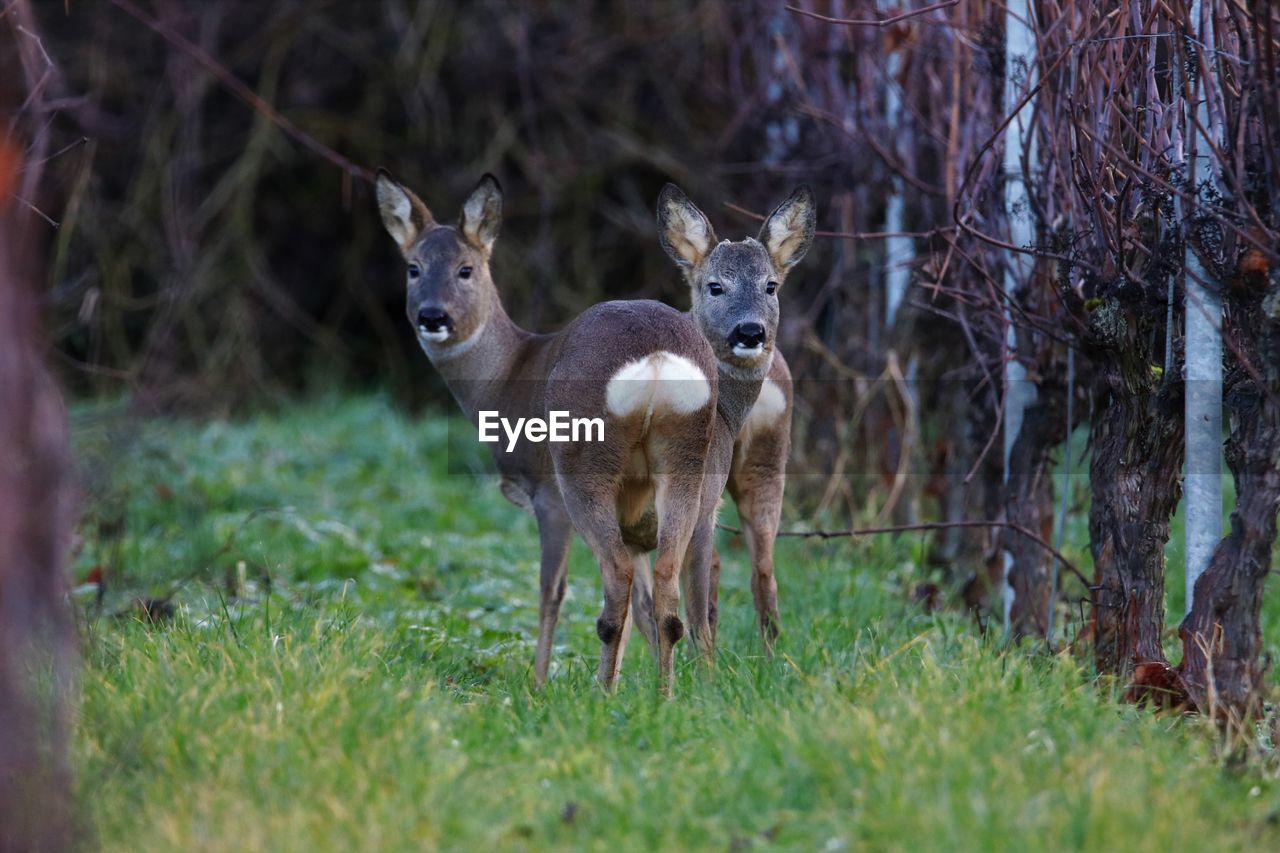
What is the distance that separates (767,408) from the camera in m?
5.46

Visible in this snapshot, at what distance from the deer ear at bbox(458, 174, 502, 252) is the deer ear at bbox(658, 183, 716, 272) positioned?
1.13m

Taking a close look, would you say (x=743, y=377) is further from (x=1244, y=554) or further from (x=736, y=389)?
(x=1244, y=554)

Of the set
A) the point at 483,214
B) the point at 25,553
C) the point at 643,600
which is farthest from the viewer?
the point at 483,214

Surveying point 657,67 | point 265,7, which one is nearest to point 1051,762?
point 657,67

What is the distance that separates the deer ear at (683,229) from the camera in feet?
17.7

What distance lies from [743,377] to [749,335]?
0.69 ft

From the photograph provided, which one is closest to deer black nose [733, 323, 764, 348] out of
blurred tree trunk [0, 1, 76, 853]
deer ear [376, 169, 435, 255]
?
deer ear [376, 169, 435, 255]

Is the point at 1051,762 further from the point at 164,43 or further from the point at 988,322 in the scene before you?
the point at 164,43

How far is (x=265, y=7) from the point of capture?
1143cm

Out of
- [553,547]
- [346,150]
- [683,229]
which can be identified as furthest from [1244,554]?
[346,150]

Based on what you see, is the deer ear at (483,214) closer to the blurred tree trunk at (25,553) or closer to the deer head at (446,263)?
the deer head at (446,263)

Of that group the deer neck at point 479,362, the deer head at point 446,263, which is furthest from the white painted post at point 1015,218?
the deer head at point 446,263

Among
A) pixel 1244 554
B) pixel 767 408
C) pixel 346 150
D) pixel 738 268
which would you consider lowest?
pixel 1244 554

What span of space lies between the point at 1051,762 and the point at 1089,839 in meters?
0.40
